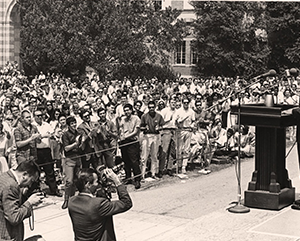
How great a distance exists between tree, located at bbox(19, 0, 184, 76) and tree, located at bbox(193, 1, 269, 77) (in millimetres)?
4606

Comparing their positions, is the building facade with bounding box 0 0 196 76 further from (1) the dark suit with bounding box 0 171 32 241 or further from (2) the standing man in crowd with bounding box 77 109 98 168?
(1) the dark suit with bounding box 0 171 32 241

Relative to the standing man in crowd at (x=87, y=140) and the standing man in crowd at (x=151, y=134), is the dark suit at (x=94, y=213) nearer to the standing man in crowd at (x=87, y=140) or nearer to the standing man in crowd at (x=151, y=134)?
the standing man in crowd at (x=87, y=140)

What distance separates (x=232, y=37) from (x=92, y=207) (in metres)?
39.7

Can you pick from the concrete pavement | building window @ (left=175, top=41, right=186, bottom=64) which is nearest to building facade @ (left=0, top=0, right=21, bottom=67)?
building window @ (left=175, top=41, right=186, bottom=64)

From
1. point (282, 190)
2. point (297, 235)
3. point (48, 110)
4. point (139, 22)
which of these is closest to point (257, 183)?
point (282, 190)

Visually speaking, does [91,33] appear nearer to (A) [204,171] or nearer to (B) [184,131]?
(B) [184,131]

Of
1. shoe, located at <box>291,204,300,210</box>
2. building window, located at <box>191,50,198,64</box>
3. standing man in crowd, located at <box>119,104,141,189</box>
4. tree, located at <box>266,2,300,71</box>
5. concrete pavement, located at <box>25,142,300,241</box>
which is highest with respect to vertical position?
tree, located at <box>266,2,300,71</box>

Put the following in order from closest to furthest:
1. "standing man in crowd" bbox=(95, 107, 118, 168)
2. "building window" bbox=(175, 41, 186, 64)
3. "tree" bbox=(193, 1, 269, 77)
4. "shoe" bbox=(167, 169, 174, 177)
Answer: "standing man in crowd" bbox=(95, 107, 118, 168)
"shoe" bbox=(167, 169, 174, 177)
"tree" bbox=(193, 1, 269, 77)
"building window" bbox=(175, 41, 186, 64)

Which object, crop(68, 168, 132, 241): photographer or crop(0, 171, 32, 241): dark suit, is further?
crop(68, 168, 132, 241): photographer

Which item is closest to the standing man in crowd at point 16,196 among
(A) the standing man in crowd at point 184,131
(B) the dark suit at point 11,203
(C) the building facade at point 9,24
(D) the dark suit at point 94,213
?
(B) the dark suit at point 11,203

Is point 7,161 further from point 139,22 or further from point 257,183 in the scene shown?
point 139,22

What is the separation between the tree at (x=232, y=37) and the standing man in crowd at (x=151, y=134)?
31.0m

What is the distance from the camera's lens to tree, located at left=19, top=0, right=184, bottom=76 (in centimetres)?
3709

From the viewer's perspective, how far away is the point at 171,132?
48.5ft
